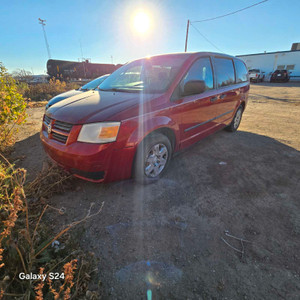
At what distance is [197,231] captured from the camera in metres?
1.83

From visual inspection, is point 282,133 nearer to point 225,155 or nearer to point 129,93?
point 225,155

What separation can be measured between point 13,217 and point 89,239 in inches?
33.2

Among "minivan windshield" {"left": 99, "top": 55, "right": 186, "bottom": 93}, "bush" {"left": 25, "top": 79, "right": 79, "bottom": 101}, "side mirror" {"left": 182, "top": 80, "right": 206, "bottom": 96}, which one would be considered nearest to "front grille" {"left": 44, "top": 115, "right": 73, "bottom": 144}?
"minivan windshield" {"left": 99, "top": 55, "right": 186, "bottom": 93}

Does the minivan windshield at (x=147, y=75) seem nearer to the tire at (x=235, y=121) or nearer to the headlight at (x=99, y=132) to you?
the headlight at (x=99, y=132)

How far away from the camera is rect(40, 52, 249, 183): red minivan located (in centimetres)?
196

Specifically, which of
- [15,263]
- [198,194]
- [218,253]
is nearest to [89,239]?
[15,263]

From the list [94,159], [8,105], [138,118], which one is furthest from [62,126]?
[8,105]

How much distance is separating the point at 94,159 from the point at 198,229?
4.32 ft

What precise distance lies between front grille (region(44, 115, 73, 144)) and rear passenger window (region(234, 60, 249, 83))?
3888 millimetres

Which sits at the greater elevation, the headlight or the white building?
the white building

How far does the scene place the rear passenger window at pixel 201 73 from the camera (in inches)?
105

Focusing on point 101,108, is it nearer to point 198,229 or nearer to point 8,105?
point 198,229

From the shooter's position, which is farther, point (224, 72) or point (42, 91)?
point (42, 91)

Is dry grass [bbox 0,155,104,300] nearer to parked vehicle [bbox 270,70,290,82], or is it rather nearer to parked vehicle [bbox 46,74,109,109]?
parked vehicle [bbox 46,74,109,109]
